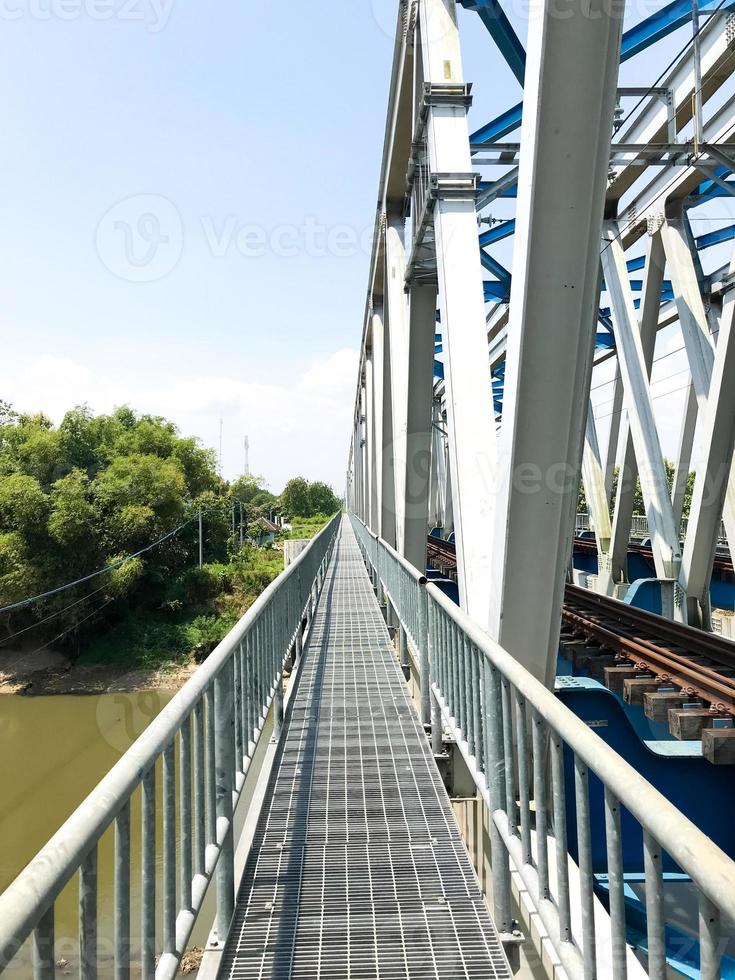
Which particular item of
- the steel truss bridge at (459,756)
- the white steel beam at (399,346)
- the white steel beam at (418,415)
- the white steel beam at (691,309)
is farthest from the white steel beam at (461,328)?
the white steel beam at (691,309)

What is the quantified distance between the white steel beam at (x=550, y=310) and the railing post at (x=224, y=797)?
1582 mm

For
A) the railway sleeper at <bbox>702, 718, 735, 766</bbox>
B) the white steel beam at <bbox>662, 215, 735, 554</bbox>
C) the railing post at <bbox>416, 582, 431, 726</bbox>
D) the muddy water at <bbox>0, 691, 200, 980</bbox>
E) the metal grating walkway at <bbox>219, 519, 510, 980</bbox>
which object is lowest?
the muddy water at <bbox>0, 691, 200, 980</bbox>

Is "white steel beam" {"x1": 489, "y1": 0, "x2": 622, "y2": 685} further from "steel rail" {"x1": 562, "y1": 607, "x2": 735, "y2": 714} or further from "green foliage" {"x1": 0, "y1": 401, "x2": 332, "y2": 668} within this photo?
"green foliage" {"x1": 0, "y1": 401, "x2": 332, "y2": 668}

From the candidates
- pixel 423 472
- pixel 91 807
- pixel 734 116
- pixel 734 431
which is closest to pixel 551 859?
pixel 91 807

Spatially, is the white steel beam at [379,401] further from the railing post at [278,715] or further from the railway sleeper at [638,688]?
the railing post at [278,715]

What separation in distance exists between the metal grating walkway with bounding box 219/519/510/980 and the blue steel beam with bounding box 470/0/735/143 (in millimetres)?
7488

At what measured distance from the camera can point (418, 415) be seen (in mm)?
8586

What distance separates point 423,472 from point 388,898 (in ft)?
20.8

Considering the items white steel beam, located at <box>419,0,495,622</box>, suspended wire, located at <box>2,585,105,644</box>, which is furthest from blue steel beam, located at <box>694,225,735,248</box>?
suspended wire, located at <box>2,585,105,644</box>

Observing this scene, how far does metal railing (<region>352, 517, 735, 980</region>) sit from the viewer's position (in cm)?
117

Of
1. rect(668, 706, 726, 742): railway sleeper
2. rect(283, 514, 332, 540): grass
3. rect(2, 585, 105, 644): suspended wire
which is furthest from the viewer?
rect(283, 514, 332, 540): grass

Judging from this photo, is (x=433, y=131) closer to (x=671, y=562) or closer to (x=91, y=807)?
(x=91, y=807)

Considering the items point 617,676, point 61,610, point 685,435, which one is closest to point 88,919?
point 617,676

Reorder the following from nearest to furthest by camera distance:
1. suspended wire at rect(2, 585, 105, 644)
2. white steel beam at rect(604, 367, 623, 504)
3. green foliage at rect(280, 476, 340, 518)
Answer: white steel beam at rect(604, 367, 623, 504) → suspended wire at rect(2, 585, 105, 644) → green foliage at rect(280, 476, 340, 518)
